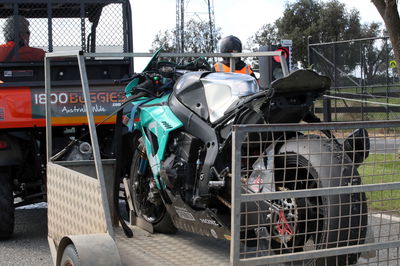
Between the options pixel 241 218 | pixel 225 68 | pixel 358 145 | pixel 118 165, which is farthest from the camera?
pixel 225 68

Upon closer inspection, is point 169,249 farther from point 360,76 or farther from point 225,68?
point 360,76

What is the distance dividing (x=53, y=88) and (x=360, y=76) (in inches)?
495

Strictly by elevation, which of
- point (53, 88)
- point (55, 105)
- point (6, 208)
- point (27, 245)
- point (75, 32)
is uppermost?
point (75, 32)

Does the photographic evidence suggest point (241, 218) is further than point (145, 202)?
No

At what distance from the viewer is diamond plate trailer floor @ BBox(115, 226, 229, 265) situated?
183 inches

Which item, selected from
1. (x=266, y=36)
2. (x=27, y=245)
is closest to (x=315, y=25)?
(x=266, y=36)

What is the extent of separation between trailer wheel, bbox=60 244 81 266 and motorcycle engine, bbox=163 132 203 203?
0.87 m

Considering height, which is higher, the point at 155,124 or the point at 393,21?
the point at 393,21

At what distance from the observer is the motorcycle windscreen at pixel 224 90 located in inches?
182

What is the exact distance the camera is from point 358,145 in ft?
13.2

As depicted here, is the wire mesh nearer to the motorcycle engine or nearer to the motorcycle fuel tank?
the motorcycle fuel tank

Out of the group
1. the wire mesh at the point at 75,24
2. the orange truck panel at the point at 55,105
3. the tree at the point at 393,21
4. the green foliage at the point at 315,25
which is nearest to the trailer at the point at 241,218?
the orange truck panel at the point at 55,105

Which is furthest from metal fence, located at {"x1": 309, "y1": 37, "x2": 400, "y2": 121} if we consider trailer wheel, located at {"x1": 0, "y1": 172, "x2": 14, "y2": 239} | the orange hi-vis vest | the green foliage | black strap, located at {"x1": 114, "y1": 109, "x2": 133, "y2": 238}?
the green foliage

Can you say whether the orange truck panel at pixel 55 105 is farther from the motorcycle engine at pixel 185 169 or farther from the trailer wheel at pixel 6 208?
the motorcycle engine at pixel 185 169
